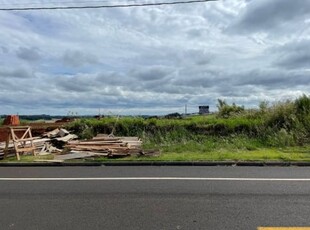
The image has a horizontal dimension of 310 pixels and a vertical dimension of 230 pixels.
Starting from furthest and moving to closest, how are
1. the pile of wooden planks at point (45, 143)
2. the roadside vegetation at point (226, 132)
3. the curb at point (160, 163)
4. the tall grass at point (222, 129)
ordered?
the tall grass at point (222, 129) < the roadside vegetation at point (226, 132) < the pile of wooden planks at point (45, 143) < the curb at point (160, 163)

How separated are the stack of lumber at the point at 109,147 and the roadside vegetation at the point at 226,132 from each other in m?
1.04

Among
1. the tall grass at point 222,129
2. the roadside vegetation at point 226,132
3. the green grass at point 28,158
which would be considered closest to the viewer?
the green grass at point 28,158

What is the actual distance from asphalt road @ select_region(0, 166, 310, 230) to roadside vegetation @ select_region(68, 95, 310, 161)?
4.54m

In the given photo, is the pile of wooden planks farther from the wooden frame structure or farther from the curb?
the curb

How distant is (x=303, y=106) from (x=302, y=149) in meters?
4.93

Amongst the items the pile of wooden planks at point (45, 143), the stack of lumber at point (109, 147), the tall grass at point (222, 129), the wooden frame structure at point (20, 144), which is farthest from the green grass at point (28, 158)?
the tall grass at point (222, 129)

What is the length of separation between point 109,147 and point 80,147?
3.90 ft

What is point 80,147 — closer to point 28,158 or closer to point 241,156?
point 28,158

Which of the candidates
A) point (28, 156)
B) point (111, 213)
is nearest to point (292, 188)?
point (111, 213)

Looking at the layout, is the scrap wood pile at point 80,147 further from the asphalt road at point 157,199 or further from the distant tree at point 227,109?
the distant tree at point 227,109

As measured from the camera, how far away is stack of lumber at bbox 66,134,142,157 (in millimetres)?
15616

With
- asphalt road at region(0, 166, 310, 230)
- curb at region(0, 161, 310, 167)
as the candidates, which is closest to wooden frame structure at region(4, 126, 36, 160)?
curb at region(0, 161, 310, 167)

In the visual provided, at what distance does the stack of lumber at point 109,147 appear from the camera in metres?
15.6

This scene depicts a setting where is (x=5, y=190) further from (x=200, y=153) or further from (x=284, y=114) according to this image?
(x=284, y=114)
